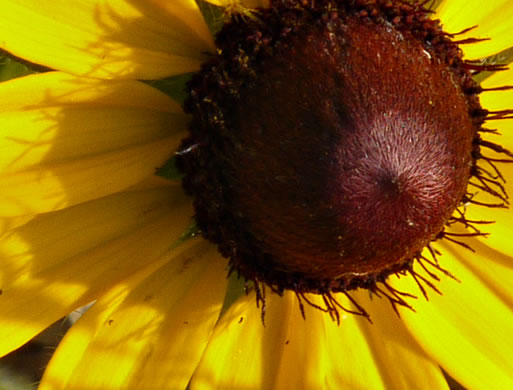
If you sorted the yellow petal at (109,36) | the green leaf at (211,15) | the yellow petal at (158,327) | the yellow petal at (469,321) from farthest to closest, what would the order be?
the yellow petal at (469,321), the yellow petal at (158,327), the green leaf at (211,15), the yellow petal at (109,36)

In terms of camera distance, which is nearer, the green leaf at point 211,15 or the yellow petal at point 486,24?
the green leaf at point 211,15

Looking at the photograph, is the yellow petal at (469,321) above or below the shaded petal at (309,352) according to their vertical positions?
above

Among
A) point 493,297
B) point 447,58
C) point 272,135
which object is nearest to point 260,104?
point 272,135

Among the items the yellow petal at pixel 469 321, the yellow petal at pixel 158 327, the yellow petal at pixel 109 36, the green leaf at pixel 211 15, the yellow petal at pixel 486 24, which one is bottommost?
the yellow petal at pixel 158 327

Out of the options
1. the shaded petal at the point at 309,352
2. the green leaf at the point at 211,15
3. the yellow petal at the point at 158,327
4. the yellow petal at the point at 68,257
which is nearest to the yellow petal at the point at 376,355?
the shaded petal at the point at 309,352

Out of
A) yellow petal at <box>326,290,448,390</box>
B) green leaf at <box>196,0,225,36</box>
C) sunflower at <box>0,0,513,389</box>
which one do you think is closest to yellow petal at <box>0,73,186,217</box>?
sunflower at <box>0,0,513,389</box>

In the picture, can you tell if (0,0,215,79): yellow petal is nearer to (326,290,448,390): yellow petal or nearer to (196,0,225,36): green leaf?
(196,0,225,36): green leaf

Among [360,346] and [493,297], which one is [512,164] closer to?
[493,297]

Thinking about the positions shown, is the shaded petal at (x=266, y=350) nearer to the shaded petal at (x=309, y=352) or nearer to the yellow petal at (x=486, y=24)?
the shaded petal at (x=309, y=352)
